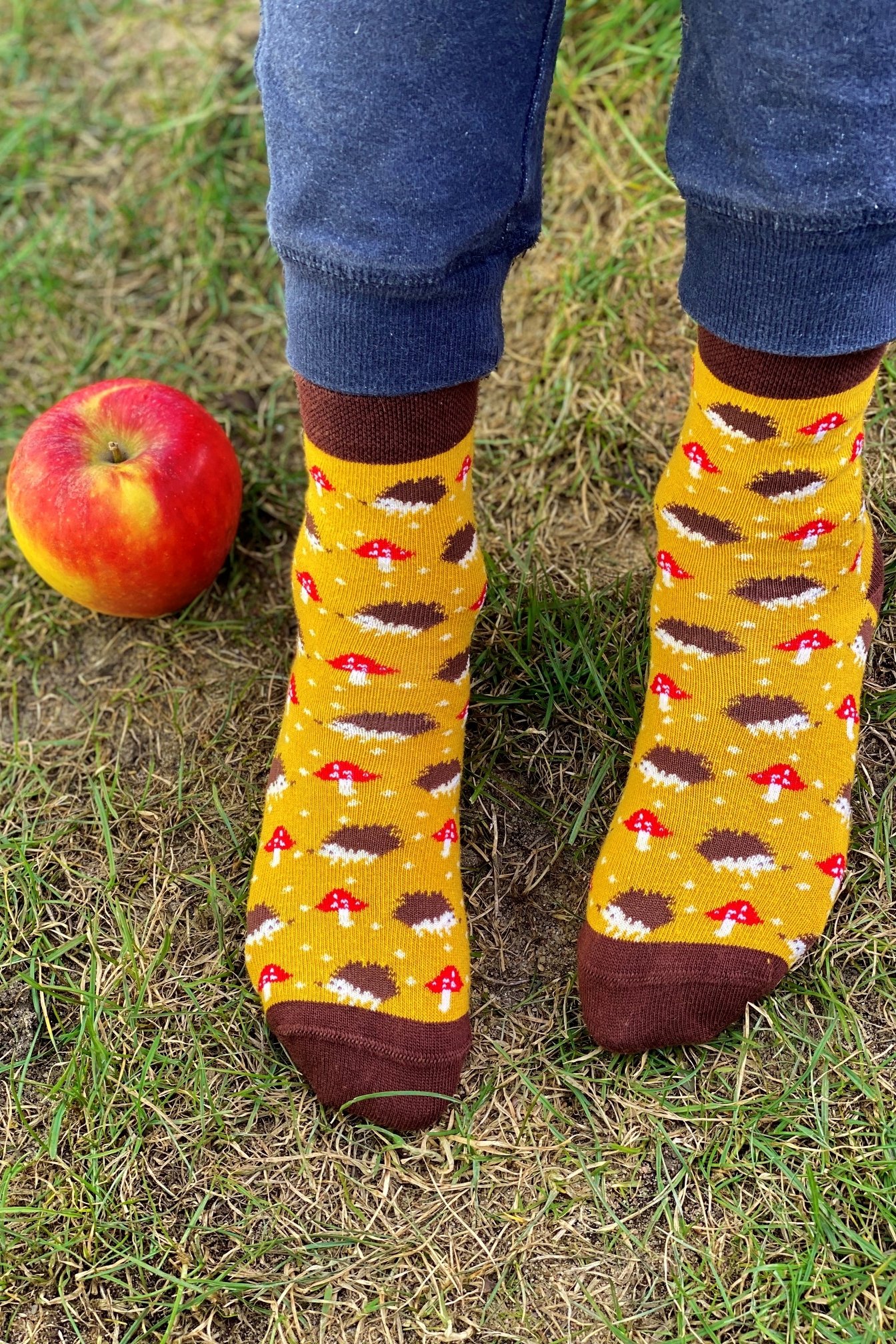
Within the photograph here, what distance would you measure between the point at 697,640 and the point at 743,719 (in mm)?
97

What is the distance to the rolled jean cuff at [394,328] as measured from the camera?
0.97 meters

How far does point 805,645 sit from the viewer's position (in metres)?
1.27

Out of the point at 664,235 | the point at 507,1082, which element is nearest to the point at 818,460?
the point at 507,1082

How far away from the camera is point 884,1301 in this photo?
108cm

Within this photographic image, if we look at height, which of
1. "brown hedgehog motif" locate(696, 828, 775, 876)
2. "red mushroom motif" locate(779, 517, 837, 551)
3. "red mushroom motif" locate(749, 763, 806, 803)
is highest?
"red mushroom motif" locate(779, 517, 837, 551)

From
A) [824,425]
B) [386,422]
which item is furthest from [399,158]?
[824,425]

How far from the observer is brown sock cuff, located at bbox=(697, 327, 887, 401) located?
1062mm

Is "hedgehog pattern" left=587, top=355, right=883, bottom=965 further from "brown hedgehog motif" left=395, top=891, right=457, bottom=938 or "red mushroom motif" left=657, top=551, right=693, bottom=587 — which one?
"brown hedgehog motif" left=395, top=891, right=457, bottom=938

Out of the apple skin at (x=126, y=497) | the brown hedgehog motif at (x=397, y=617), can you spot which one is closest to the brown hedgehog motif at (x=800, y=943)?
the brown hedgehog motif at (x=397, y=617)

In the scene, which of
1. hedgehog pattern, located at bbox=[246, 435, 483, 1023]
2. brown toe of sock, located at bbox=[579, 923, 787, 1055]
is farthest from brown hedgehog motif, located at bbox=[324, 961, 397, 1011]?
brown toe of sock, located at bbox=[579, 923, 787, 1055]

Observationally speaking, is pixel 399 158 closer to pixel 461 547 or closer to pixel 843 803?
pixel 461 547

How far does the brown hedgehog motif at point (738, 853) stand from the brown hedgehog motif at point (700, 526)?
1.01ft

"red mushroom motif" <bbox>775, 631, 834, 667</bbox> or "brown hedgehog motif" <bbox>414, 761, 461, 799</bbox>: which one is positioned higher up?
"red mushroom motif" <bbox>775, 631, 834, 667</bbox>

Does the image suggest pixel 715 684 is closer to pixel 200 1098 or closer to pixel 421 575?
pixel 421 575
